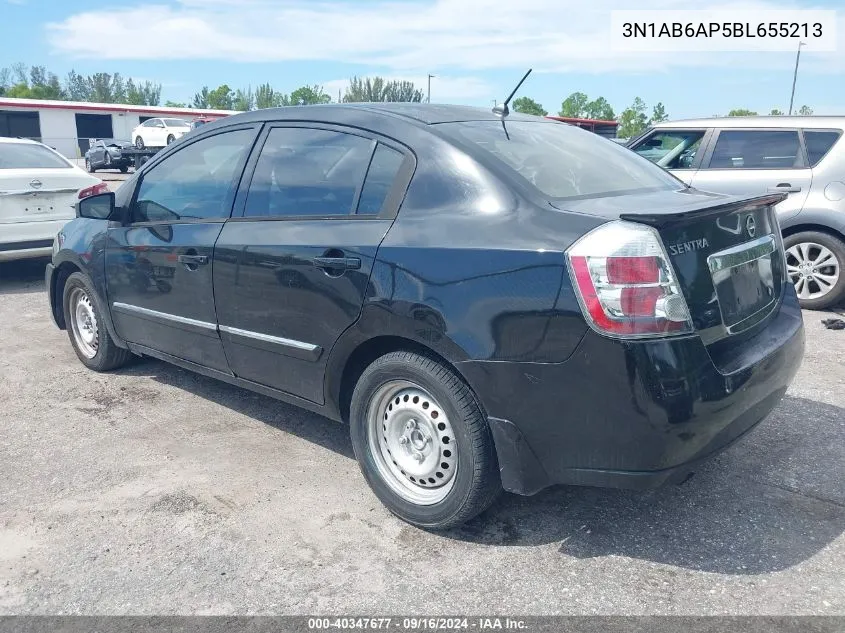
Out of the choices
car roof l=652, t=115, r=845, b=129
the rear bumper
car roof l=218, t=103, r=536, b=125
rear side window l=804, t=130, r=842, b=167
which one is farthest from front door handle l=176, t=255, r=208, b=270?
rear side window l=804, t=130, r=842, b=167

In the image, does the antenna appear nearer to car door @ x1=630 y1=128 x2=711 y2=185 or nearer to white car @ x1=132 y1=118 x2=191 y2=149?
car door @ x1=630 y1=128 x2=711 y2=185

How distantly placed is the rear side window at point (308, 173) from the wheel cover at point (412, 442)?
867mm

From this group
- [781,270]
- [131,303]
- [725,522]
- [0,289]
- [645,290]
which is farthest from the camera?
[0,289]

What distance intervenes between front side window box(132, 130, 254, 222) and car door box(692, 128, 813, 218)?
4602 millimetres

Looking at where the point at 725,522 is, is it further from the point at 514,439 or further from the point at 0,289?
the point at 0,289

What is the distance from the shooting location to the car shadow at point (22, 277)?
802cm

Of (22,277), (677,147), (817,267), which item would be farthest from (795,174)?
(22,277)

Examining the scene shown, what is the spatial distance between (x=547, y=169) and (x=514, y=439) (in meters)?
1.20

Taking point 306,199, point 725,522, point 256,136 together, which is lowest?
point 725,522

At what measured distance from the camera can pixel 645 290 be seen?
8.18ft

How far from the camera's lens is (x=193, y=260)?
Result: 3891mm

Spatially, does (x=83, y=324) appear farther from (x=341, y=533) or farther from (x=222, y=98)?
(x=222, y=98)

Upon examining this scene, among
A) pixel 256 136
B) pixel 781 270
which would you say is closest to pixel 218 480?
pixel 256 136

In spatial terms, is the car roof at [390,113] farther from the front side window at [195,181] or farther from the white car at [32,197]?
the white car at [32,197]
